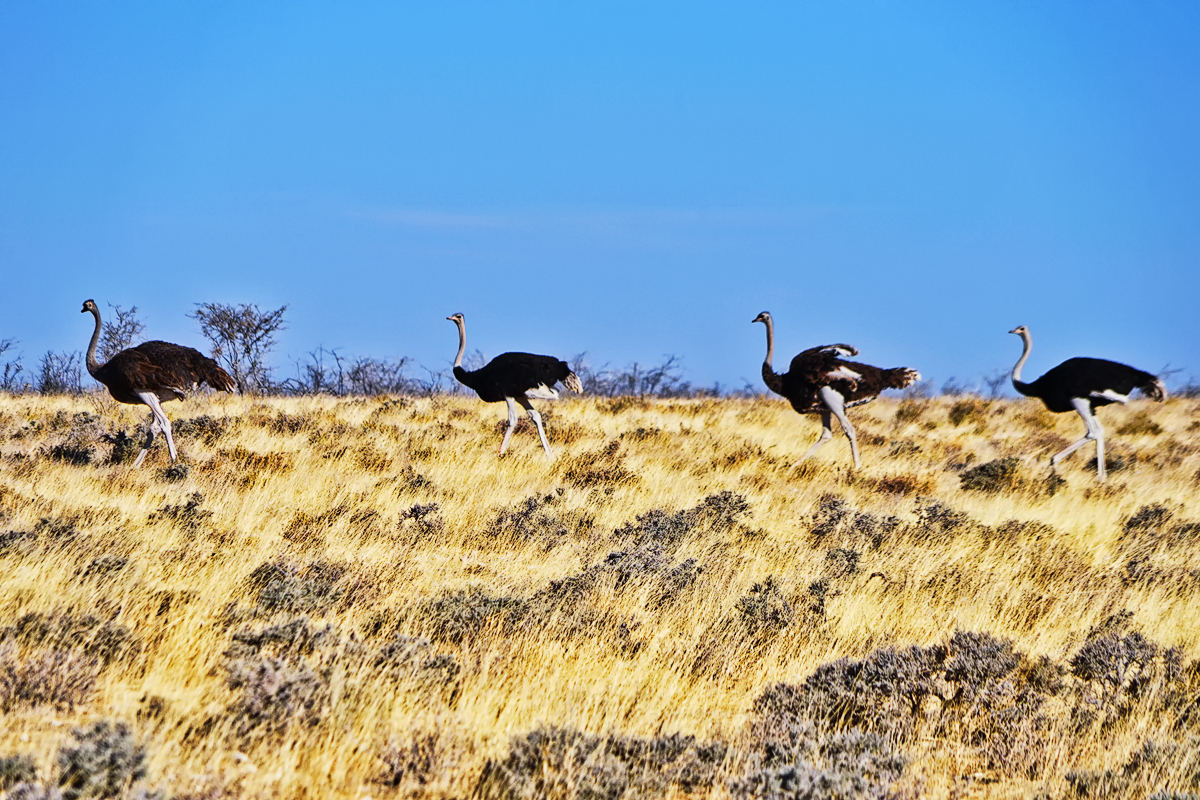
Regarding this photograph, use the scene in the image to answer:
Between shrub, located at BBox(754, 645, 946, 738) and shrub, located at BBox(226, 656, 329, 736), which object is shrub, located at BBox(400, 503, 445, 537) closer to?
shrub, located at BBox(754, 645, 946, 738)

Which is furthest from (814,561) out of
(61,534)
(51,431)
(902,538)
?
(51,431)

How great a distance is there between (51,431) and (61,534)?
709cm

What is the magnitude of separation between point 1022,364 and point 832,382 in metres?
3.76

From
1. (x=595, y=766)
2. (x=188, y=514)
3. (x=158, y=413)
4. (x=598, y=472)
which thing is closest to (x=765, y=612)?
(x=595, y=766)

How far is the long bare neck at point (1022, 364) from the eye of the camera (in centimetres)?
1634

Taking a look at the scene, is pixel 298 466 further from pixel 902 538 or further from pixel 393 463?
pixel 902 538

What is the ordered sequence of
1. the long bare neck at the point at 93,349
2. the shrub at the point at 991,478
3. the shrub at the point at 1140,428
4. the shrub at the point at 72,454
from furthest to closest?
the shrub at the point at 1140,428 → the shrub at the point at 991,478 → the long bare neck at the point at 93,349 → the shrub at the point at 72,454

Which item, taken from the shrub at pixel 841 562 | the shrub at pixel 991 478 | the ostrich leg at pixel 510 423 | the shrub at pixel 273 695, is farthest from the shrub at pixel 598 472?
the shrub at pixel 273 695

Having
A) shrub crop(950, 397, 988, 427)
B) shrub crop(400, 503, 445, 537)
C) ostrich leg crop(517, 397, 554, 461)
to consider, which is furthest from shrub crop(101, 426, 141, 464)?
shrub crop(950, 397, 988, 427)

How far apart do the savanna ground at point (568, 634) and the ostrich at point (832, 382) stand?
2457 mm

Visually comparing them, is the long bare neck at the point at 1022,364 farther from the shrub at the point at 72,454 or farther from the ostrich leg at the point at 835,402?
the shrub at the point at 72,454

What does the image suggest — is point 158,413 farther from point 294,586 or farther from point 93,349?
point 294,586

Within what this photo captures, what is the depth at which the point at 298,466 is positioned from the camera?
11.7m

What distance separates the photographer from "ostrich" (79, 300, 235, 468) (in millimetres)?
12148
